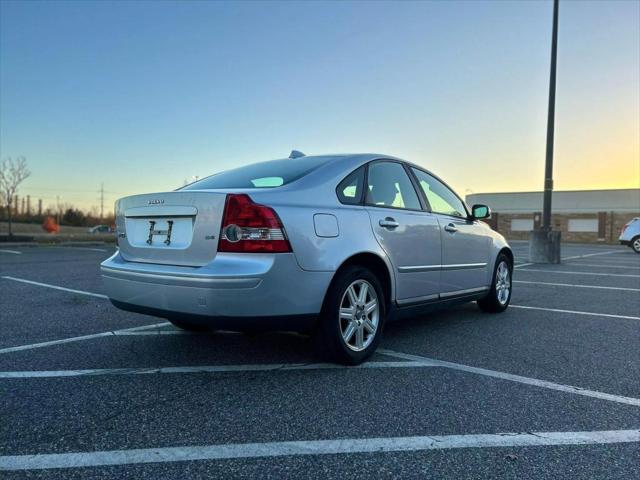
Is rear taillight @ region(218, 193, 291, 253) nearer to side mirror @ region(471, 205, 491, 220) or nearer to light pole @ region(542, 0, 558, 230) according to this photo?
side mirror @ region(471, 205, 491, 220)

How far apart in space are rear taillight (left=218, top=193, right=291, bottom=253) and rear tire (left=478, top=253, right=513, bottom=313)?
3585 millimetres

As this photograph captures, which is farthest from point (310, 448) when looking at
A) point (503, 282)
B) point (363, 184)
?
point (503, 282)

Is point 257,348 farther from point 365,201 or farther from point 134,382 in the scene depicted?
point 365,201

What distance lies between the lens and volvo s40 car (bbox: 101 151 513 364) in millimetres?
3135

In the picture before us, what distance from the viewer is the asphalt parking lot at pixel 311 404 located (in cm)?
223

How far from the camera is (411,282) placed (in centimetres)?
433

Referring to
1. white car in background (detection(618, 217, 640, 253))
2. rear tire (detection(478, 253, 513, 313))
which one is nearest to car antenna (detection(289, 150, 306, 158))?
rear tire (detection(478, 253, 513, 313))

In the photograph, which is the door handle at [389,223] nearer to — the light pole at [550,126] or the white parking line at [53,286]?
the white parking line at [53,286]

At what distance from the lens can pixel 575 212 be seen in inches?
1578

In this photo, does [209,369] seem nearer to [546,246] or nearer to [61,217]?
[546,246]

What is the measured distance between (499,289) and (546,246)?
9.27 metres

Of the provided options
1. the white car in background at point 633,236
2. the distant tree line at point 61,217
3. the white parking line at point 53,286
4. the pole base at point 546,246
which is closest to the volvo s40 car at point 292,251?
the white parking line at point 53,286

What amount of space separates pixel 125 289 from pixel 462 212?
3.57 meters

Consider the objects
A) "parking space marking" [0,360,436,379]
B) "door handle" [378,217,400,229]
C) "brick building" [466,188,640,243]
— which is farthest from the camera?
"brick building" [466,188,640,243]
